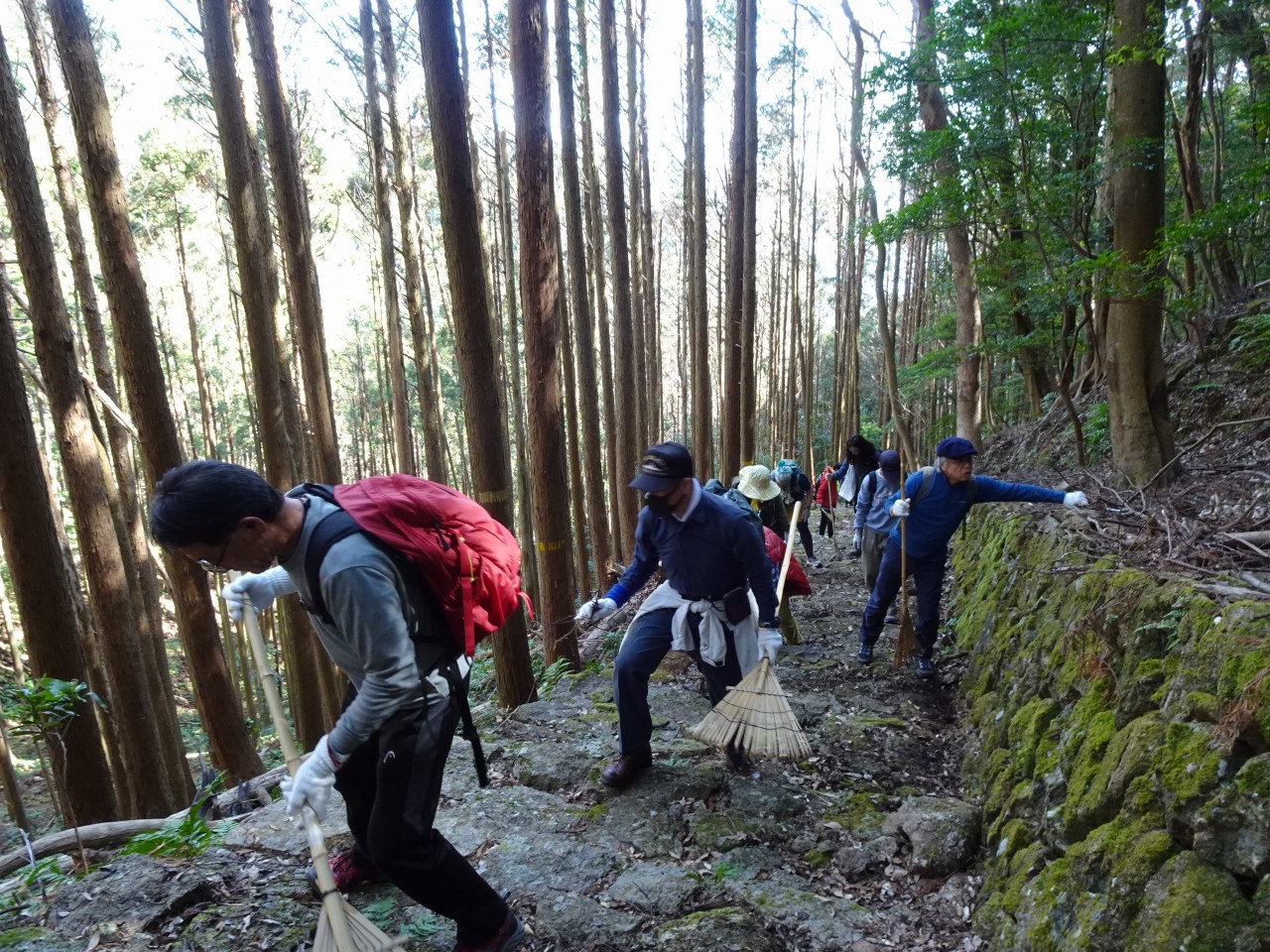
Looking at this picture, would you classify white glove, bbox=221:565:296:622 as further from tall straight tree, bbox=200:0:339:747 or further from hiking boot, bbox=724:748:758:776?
tall straight tree, bbox=200:0:339:747

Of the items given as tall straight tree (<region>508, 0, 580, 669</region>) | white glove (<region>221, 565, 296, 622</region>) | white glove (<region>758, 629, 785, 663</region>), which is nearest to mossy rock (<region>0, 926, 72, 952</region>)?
white glove (<region>221, 565, 296, 622</region>)

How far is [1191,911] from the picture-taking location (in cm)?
173

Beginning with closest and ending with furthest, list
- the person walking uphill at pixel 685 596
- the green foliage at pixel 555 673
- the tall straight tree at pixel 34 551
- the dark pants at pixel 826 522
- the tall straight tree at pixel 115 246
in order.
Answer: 1. the person walking uphill at pixel 685 596
2. the tall straight tree at pixel 34 551
3. the tall straight tree at pixel 115 246
4. the green foliage at pixel 555 673
5. the dark pants at pixel 826 522

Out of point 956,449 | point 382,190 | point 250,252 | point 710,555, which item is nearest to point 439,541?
point 710,555

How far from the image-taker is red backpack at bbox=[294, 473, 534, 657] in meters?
2.15

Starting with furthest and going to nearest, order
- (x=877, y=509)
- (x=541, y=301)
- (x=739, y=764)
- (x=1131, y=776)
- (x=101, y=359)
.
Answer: (x=101, y=359) < (x=877, y=509) < (x=541, y=301) < (x=739, y=764) < (x=1131, y=776)

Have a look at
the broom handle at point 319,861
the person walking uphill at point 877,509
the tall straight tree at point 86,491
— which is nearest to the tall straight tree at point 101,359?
the tall straight tree at point 86,491

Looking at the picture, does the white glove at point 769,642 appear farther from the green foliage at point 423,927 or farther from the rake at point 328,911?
the rake at point 328,911

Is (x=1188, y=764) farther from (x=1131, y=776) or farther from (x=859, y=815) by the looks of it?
(x=859, y=815)

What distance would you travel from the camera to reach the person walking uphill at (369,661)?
6.46 feet

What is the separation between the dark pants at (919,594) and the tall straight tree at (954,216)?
5059 millimetres

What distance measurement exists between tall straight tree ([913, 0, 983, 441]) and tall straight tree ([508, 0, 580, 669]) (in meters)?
4.88

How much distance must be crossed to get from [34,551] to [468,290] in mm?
3204

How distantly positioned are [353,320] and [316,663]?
88.8 feet
